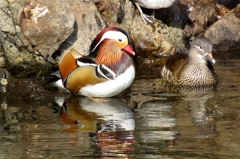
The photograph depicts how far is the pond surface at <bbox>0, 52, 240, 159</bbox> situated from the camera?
6649 mm

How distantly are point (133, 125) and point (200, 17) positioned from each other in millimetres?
6439

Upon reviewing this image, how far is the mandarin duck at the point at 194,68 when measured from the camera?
34.8 ft

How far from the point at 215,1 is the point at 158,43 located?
350cm

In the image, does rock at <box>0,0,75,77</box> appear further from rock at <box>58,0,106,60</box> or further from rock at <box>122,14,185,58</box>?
rock at <box>122,14,185,58</box>

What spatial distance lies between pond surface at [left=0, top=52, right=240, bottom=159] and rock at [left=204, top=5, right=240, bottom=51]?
3058mm

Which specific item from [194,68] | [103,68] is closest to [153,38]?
[194,68]

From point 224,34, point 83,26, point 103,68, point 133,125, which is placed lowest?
point 133,125

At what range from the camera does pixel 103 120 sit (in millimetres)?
8070

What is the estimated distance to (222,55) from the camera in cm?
1288

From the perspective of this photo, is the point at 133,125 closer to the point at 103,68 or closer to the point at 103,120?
the point at 103,120

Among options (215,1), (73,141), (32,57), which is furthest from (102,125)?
(215,1)

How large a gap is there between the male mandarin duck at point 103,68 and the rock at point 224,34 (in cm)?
424

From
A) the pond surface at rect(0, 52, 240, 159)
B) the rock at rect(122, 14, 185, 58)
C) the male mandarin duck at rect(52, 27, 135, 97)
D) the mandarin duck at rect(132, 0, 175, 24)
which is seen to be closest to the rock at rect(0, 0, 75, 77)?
the male mandarin duck at rect(52, 27, 135, 97)

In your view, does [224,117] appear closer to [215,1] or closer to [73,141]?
[73,141]
